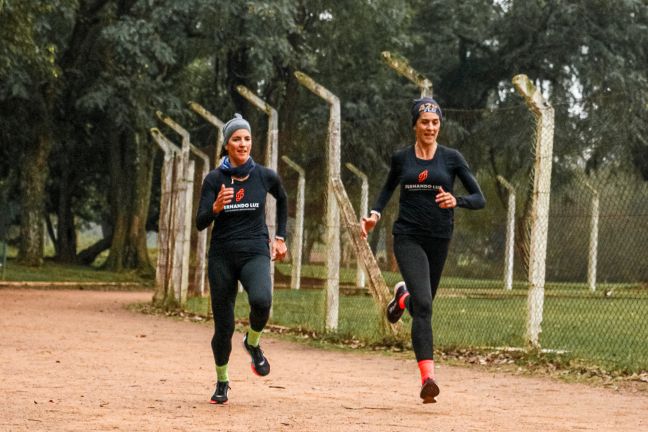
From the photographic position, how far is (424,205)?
348 inches

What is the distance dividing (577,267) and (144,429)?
13.1 meters

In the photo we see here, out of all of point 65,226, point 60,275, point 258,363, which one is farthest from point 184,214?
point 65,226

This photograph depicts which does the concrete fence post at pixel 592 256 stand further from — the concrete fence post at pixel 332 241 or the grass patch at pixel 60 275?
the grass patch at pixel 60 275

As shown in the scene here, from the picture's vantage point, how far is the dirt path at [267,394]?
7883mm

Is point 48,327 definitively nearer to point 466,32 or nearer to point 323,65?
point 323,65

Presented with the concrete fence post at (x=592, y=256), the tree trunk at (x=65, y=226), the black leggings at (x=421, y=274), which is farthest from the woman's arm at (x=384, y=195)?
the tree trunk at (x=65, y=226)

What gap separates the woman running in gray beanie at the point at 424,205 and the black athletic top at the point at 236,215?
781 millimetres

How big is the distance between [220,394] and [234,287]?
28.0 inches

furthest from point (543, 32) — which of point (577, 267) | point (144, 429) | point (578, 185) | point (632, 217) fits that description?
point (144, 429)

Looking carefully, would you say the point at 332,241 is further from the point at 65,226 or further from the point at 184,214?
the point at 65,226

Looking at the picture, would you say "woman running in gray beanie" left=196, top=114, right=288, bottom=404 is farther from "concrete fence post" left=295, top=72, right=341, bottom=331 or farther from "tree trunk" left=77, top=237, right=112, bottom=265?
"tree trunk" left=77, top=237, right=112, bottom=265

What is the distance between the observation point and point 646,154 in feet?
45.6

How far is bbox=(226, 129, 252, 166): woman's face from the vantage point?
28.6ft

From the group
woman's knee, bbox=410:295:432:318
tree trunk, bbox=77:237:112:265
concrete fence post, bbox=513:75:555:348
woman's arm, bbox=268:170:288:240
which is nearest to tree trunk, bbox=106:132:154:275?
tree trunk, bbox=77:237:112:265
